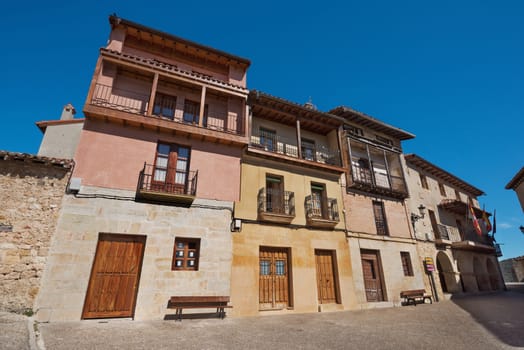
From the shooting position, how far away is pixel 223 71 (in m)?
12.5

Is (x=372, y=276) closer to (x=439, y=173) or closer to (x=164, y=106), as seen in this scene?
(x=439, y=173)

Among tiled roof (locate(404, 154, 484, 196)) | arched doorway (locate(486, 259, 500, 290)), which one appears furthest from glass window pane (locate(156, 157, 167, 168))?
arched doorway (locate(486, 259, 500, 290))

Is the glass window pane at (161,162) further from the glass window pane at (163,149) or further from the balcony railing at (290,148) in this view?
the balcony railing at (290,148)

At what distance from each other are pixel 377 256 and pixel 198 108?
37.0 ft

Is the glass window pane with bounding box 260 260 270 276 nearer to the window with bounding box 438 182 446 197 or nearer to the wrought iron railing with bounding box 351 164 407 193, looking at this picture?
the wrought iron railing with bounding box 351 164 407 193

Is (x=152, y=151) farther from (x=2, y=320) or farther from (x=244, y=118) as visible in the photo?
(x=2, y=320)

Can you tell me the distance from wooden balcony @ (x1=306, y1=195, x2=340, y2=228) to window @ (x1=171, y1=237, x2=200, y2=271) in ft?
16.5

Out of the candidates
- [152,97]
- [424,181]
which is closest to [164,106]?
[152,97]

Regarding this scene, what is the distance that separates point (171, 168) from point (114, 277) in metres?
4.01

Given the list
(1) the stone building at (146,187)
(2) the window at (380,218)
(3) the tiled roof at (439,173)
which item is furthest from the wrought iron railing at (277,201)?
(3) the tiled roof at (439,173)

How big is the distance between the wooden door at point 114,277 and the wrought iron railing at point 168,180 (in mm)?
1822

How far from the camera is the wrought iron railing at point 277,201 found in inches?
417

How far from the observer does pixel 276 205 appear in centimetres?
1098

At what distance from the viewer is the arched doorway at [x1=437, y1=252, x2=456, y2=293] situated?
15.6 meters
